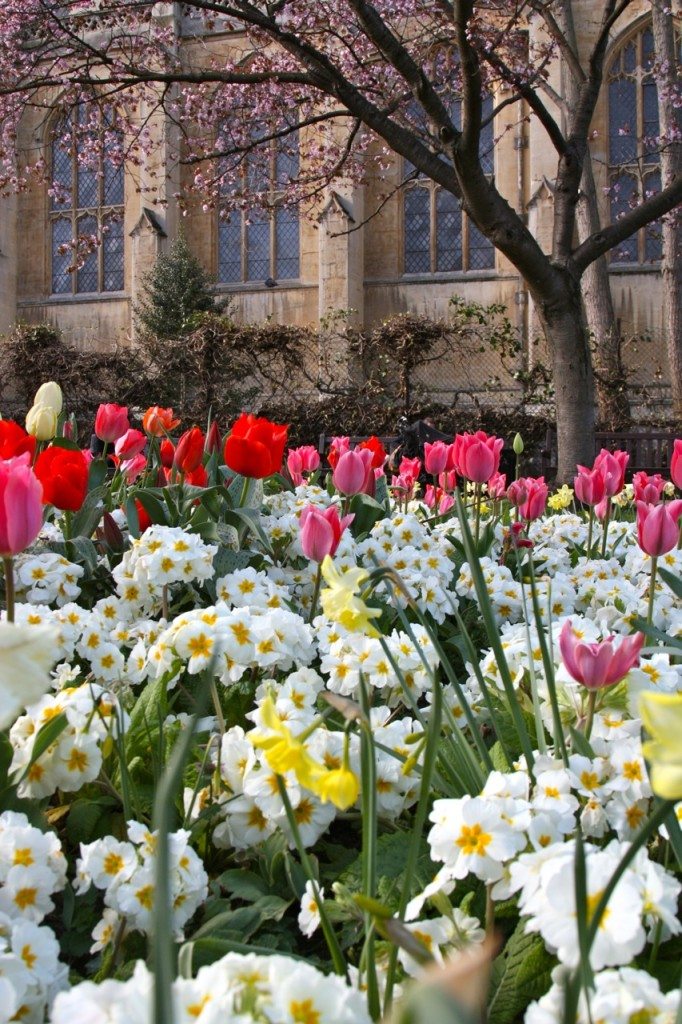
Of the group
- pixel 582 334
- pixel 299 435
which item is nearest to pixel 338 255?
pixel 299 435

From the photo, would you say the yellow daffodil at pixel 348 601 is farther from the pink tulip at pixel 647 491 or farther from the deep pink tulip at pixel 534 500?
the deep pink tulip at pixel 534 500

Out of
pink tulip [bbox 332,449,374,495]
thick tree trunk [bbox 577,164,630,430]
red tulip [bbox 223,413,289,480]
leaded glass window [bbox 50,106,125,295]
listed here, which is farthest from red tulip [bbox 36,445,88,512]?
leaded glass window [bbox 50,106,125,295]

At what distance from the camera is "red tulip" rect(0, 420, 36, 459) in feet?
5.60

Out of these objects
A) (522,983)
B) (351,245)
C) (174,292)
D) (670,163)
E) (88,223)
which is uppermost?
(88,223)

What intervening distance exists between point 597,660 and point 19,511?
613 mm

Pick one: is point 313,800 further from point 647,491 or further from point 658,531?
point 647,491

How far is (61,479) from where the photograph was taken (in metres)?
1.59

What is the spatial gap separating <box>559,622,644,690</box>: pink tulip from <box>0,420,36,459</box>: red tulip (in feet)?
3.68

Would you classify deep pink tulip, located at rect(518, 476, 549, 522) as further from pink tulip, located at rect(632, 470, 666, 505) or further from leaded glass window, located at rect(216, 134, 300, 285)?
leaded glass window, located at rect(216, 134, 300, 285)

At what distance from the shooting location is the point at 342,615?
30.4 inches

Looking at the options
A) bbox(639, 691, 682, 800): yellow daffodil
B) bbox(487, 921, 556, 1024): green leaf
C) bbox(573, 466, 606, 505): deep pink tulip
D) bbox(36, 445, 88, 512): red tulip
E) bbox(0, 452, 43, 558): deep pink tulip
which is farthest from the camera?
bbox(573, 466, 606, 505): deep pink tulip

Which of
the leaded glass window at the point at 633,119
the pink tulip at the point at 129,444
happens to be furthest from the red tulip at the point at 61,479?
the leaded glass window at the point at 633,119

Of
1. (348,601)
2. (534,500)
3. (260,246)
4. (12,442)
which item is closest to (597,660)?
(348,601)

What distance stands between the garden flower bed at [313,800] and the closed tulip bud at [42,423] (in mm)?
84
